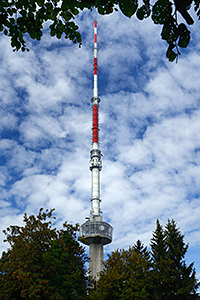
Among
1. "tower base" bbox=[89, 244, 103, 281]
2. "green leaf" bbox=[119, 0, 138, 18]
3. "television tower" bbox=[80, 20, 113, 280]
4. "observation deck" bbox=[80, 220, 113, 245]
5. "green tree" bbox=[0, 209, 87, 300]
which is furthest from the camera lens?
"observation deck" bbox=[80, 220, 113, 245]

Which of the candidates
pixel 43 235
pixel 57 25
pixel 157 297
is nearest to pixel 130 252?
pixel 157 297

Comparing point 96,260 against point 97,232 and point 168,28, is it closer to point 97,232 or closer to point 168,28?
point 97,232

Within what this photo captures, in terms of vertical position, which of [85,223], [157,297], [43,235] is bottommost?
[157,297]

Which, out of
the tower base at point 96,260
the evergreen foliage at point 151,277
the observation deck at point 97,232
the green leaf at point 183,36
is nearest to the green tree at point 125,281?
the evergreen foliage at point 151,277

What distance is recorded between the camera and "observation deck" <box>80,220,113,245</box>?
2308 inches

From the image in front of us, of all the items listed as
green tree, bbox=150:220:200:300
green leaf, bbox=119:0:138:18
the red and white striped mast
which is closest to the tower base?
the red and white striped mast

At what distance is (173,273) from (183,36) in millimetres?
32837

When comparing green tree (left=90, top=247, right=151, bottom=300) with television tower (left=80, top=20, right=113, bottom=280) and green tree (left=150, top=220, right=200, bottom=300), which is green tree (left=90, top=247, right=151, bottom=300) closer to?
green tree (left=150, top=220, right=200, bottom=300)

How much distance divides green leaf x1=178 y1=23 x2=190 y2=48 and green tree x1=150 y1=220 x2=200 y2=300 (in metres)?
31.5

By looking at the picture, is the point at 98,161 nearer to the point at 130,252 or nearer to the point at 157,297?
the point at 130,252

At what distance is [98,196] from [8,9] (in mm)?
58378

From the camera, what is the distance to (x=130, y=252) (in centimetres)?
3375

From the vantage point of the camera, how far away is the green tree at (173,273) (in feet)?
100

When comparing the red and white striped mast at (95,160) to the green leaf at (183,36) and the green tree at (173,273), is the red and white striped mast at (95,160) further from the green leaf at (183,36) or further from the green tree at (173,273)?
the green leaf at (183,36)
